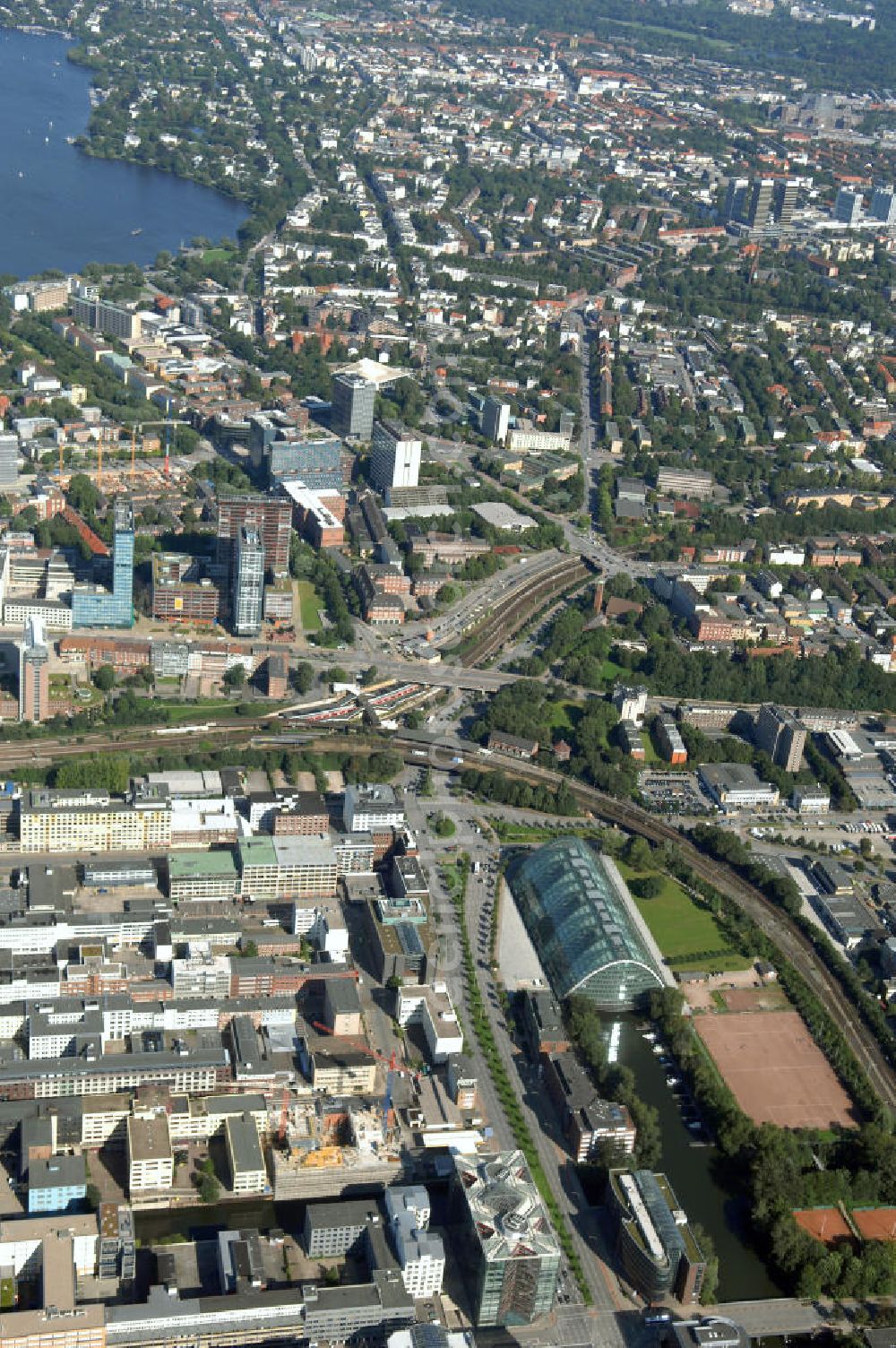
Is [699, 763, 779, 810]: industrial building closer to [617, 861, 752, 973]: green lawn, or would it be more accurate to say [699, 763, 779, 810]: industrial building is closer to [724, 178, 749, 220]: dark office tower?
[617, 861, 752, 973]: green lawn

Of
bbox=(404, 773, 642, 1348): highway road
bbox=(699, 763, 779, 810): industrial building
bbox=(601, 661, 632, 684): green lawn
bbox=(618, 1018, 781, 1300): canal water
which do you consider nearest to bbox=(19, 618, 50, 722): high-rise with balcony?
bbox=(404, 773, 642, 1348): highway road

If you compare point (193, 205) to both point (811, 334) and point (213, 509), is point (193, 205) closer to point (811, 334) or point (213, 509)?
point (811, 334)

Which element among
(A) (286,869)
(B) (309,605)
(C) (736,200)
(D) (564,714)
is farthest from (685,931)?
(C) (736,200)

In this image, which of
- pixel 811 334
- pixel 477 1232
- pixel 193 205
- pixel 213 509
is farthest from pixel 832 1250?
pixel 193 205

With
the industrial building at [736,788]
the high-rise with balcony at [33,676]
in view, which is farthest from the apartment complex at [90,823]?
the industrial building at [736,788]

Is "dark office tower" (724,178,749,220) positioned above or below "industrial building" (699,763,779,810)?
above

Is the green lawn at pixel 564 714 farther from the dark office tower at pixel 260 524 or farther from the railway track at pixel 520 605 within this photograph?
the dark office tower at pixel 260 524
